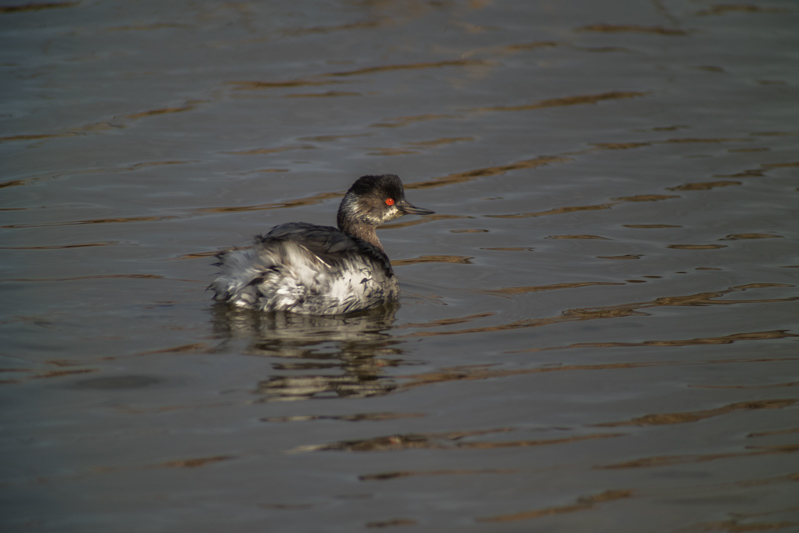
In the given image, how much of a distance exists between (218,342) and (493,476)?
2019mm

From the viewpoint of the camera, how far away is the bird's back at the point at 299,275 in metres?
5.75

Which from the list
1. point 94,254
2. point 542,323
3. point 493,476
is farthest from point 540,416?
point 94,254

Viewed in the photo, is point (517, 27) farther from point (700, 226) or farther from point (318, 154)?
point (700, 226)

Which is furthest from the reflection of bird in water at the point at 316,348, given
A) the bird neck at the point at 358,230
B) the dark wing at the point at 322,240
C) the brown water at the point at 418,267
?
the bird neck at the point at 358,230

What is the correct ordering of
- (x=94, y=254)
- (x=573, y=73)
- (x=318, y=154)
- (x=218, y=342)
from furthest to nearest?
(x=573, y=73), (x=318, y=154), (x=94, y=254), (x=218, y=342)

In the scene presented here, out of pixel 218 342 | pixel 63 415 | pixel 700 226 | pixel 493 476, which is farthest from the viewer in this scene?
pixel 700 226

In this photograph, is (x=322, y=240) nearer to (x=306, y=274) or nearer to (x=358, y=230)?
(x=306, y=274)

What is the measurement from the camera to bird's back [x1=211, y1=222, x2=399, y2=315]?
18.9 ft

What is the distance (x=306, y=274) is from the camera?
5.79 metres

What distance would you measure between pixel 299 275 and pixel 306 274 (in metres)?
0.05

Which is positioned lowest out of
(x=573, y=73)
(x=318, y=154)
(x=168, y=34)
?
(x=318, y=154)

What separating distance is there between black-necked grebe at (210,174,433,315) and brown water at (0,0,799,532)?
0.17 metres

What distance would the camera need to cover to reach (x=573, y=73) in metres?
11.9

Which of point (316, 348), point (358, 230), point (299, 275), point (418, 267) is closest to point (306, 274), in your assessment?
point (299, 275)
